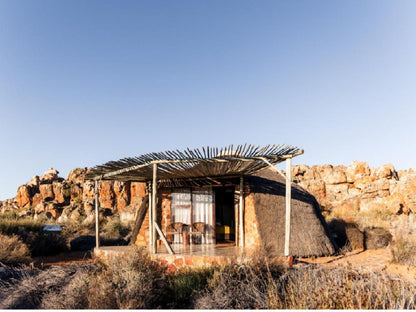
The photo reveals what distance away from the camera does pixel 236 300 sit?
15.4 feet

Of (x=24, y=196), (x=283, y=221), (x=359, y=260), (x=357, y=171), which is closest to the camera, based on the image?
(x=359, y=260)

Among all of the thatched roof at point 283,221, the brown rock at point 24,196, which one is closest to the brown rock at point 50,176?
the brown rock at point 24,196

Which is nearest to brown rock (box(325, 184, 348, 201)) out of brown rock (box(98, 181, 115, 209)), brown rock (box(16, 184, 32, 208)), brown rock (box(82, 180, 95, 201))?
brown rock (box(98, 181, 115, 209))

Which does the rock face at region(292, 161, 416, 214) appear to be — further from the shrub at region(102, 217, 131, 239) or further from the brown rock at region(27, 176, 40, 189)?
the brown rock at region(27, 176, 40, 189)

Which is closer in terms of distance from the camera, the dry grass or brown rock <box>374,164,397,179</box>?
the dry grass

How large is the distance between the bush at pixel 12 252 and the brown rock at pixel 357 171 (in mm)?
23125

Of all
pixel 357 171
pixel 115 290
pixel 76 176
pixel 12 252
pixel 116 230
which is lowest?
pixel 116 230

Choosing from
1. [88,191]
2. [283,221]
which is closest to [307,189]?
[283,221]

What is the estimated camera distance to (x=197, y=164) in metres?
8.77

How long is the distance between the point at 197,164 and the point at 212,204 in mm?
3066

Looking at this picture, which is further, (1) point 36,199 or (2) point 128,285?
(1) point 36,199

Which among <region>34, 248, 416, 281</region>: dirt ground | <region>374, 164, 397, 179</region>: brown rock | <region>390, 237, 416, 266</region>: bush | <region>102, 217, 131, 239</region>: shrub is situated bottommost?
<region>102, 217, 131, 239</region>: shrub

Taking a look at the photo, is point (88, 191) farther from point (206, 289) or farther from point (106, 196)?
point (206, 289)

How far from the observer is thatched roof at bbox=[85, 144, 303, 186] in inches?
300
